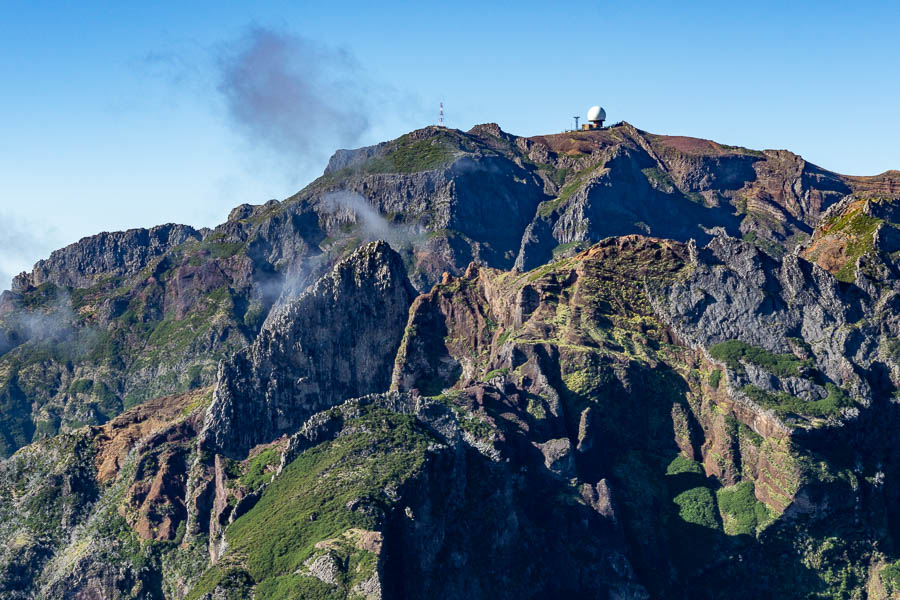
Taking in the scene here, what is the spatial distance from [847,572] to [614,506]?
39342 mm

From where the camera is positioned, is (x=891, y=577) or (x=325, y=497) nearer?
(x=325, y=497)

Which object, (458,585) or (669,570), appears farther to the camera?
(669,570)

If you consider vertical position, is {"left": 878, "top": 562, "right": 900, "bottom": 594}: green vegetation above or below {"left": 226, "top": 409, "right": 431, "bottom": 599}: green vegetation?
below

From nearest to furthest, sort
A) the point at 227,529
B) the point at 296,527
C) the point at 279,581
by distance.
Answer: the point at 279,581 < the point at 296,527 < the point at 227,529

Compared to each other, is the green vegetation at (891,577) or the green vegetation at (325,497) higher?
the green vegetation at (325,497)

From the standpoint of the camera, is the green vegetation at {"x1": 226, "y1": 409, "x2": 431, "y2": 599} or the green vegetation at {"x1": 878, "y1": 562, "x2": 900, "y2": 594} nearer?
the green vegetation at {"x1": 226, "y1": 409, "x2": 431, "y2": 599}

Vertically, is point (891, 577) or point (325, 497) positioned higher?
point (325, 497)

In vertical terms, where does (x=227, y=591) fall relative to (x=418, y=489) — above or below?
below

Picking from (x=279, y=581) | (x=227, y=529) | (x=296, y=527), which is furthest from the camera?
(x=227, y=529)

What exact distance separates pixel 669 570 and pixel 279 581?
2693 inches

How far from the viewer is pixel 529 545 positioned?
7515 inches

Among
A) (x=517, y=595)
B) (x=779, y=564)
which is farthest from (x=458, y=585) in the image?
(x=779, y=564)

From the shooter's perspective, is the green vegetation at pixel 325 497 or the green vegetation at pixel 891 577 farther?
the green vegetation at pixel 891 577

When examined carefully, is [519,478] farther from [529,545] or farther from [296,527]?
[296,527]
